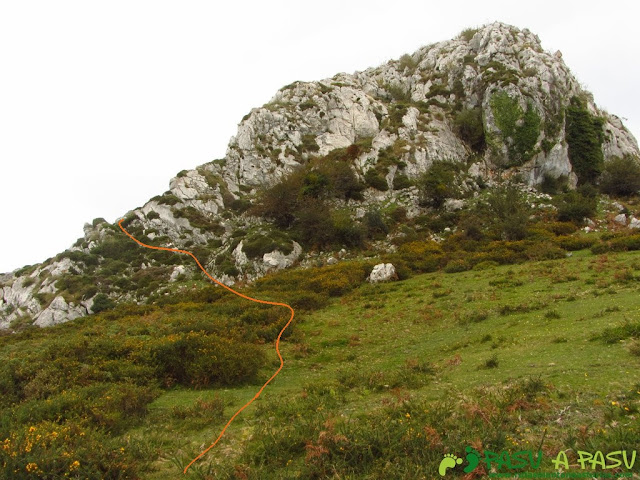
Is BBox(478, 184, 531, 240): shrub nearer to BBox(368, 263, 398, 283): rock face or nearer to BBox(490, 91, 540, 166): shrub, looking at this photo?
BBox(490, 91, 540, 166): shrub

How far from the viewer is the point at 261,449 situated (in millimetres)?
7172

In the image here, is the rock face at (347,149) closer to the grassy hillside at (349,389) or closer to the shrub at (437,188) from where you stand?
the shrub at (437,188)

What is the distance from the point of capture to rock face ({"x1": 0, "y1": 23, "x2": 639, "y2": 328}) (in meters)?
40.5

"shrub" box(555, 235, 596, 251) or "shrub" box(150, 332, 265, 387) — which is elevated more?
"shrub" box(150, 332, 265, 387)

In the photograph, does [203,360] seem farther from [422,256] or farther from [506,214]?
[506,214]

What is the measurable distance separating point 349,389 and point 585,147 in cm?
6363

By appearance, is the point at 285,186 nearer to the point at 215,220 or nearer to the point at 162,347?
the point at 215,220

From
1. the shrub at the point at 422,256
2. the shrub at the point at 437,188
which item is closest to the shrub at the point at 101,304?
the shrub at the point at 422,256

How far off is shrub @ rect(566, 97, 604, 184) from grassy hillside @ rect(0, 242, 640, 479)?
42.6 m

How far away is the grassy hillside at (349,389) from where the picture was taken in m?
6.33

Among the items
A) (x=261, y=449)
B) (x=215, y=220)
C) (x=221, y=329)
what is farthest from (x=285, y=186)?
(x=261, y=449)

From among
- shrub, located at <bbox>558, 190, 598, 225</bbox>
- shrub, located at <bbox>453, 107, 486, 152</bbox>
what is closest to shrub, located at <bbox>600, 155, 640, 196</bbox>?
shrub, located at <bbox>558, 190, 598, 225</bbox>

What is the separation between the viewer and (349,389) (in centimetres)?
1076

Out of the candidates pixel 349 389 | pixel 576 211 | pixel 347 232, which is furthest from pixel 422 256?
pixel 349 389
